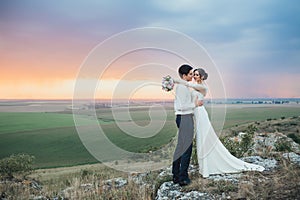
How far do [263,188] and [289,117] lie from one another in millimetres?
40416

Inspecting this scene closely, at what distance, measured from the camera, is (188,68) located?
6.84 metres

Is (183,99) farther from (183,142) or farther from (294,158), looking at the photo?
(294,158)

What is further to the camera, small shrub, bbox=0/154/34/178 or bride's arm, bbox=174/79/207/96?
small shrub, bbox=0/154/34/178

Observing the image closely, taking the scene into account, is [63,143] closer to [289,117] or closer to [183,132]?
[183,132]

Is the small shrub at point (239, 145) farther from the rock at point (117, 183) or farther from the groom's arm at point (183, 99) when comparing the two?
the groom's arm at point (183, 99)

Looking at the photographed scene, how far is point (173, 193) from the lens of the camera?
708 cm

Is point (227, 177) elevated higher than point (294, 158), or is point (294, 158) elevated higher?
point (294, 158)

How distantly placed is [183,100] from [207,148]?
6.28ft

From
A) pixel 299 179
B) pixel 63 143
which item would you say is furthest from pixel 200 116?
pixel 63 143

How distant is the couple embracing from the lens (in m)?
6.89

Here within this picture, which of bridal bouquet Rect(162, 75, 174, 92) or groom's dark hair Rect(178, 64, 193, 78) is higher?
groom's dark hair Rect(178, 64, 193, 78)

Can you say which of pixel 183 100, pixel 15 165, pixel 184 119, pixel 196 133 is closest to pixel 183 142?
pixel 184 119

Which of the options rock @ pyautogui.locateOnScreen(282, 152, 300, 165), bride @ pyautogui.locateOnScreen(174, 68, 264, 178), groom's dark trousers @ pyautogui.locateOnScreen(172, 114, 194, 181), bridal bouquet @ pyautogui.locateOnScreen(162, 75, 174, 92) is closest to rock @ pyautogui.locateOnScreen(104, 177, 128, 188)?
groom's dark trousers @ pyautogui.locateOnScreen(172, 114, 194, 181)

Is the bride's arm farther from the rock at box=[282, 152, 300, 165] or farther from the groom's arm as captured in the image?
the rock at box=[282, 152, 300, 165]
